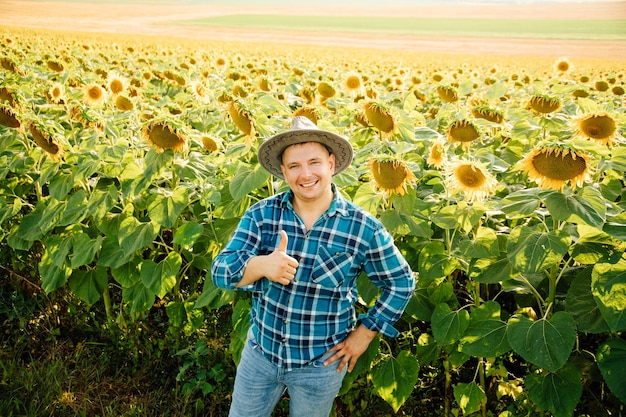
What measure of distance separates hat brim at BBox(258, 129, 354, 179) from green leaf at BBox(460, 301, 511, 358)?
91 centimetres

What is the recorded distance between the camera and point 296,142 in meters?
1.92

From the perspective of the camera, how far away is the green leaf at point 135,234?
2582mm

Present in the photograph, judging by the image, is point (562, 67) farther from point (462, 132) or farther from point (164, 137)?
point (164, 137)

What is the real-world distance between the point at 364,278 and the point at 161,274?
1128 mm

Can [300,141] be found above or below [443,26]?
below

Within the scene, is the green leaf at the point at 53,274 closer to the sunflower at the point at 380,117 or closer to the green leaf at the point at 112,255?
the green leaf at the point at 112,255

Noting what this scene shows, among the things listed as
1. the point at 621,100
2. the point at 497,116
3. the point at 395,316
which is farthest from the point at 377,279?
the point at 621,100

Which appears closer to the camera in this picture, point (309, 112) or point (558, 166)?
point (558, 166)

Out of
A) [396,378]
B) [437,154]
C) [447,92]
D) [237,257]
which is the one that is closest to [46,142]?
[237,257]

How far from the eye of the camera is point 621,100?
566 centimetres

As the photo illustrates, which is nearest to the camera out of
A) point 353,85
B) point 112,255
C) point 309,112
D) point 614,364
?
point 614,364

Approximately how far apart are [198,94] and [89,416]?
252cm

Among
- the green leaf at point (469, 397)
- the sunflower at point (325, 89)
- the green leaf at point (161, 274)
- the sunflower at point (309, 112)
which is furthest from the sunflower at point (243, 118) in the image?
the sunflower at point (325, 89)

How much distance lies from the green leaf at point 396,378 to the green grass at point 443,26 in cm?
7137
